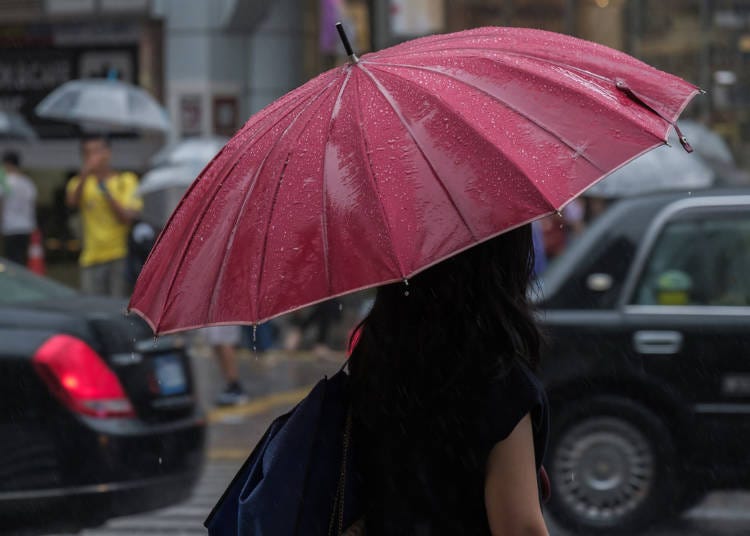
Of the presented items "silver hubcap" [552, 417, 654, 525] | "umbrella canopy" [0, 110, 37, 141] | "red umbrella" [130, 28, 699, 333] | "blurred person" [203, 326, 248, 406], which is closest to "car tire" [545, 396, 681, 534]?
"silver hubcap" [552, 417, 654, 525]

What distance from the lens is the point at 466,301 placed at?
2404mm

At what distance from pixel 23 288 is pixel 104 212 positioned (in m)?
5.20

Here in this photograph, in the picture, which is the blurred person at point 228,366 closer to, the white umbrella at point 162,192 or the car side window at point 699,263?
the white umbrella at point 162,192

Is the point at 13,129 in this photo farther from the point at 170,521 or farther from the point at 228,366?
the point at 170,521

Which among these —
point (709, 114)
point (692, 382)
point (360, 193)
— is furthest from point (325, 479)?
point (709, 114)

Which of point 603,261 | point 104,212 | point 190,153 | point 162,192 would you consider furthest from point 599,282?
point 190,153

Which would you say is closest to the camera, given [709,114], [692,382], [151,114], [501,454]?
[501,454]

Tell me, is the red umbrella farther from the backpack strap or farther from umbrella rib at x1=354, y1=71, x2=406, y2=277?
the backpack strap

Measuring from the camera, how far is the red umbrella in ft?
7.81

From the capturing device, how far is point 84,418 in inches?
239

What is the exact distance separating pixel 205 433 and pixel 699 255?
245 centimetres

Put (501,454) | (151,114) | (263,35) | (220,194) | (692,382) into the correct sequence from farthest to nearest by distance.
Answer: (263,35) → (151,114) → (692,382) → (220,194) → (501,454)

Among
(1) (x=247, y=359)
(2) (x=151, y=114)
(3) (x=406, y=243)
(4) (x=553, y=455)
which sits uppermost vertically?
(3) (x=406, y=243)

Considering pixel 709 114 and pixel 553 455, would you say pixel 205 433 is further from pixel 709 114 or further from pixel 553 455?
pixel 709 114
